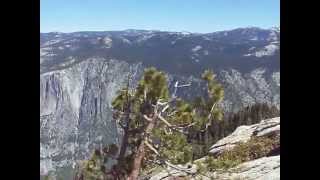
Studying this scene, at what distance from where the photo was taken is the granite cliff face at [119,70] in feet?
4.99

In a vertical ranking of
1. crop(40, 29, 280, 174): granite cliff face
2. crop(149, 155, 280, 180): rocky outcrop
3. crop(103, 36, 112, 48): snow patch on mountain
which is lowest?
crop(149, 155, 280, 180): rocky outcrop

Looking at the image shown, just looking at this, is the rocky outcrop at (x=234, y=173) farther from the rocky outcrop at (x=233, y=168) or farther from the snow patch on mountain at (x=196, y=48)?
the snow patch on mountain at (x=196, y=48)

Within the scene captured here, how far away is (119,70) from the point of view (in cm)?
154

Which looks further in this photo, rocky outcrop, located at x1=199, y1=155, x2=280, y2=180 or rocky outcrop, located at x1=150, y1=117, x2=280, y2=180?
rocky outcrop, located at x1=150, y1=117, x2=280, y2=180

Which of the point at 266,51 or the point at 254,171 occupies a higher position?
the point at 266,51

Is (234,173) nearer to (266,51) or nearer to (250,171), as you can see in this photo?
(250,171)

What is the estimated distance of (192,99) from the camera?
1554mm

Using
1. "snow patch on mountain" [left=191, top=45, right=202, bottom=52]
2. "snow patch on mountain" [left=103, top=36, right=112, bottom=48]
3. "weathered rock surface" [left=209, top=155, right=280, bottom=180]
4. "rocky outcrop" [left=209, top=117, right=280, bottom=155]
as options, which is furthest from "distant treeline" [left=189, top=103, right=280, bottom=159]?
"snow patch on mountain" [left=103, top=36, right=112, bottom=48]

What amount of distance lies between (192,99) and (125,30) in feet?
1.14

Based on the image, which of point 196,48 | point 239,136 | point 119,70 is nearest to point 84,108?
point 119,70

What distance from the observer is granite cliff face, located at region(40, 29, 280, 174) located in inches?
59.9

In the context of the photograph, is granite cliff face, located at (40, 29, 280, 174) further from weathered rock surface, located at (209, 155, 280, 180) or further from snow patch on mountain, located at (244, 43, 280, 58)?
weathered rock surface, located at (209, 155, 280, 180)
